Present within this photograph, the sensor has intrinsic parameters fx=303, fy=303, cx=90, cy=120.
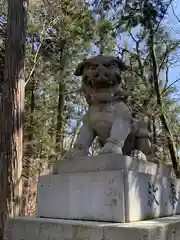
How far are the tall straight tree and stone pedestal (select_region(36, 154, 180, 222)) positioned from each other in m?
2.20

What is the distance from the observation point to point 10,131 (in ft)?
14.4

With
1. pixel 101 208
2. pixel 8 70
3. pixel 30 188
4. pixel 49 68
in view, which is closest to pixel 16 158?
pixel 8 70

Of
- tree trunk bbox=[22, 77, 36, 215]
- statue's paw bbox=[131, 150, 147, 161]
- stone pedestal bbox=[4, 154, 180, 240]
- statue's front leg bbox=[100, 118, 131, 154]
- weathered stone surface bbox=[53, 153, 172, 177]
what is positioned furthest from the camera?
tree trunk bbox=[22, 77, 36, 215]

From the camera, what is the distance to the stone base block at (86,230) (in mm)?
1675

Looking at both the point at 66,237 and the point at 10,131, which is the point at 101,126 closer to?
the point at 66,237

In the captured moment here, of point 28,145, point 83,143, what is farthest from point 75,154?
point 28,145

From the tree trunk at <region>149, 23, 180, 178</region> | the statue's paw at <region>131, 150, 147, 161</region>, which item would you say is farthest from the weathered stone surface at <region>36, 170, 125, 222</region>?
the tree trunk at <region>149, 23, 180, 178</region>

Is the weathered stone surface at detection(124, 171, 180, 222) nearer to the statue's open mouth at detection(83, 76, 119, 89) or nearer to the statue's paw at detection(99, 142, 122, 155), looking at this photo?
the statue's paw at detection(99, 142, 122, 155)

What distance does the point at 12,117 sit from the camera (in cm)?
442

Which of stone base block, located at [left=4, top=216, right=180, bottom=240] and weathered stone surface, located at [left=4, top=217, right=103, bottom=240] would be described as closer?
stone base block, located at [left=4, top=216, right=180, bottom=240]

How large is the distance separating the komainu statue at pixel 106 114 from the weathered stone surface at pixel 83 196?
23cm

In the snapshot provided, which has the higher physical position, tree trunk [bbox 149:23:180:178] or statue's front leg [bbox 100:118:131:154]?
tree trunk [bbox 149:23:180:178]

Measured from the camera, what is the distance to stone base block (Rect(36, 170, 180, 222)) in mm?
1871

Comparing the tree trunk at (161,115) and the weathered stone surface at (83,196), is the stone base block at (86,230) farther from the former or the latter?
the tree trunk at (161,115)
